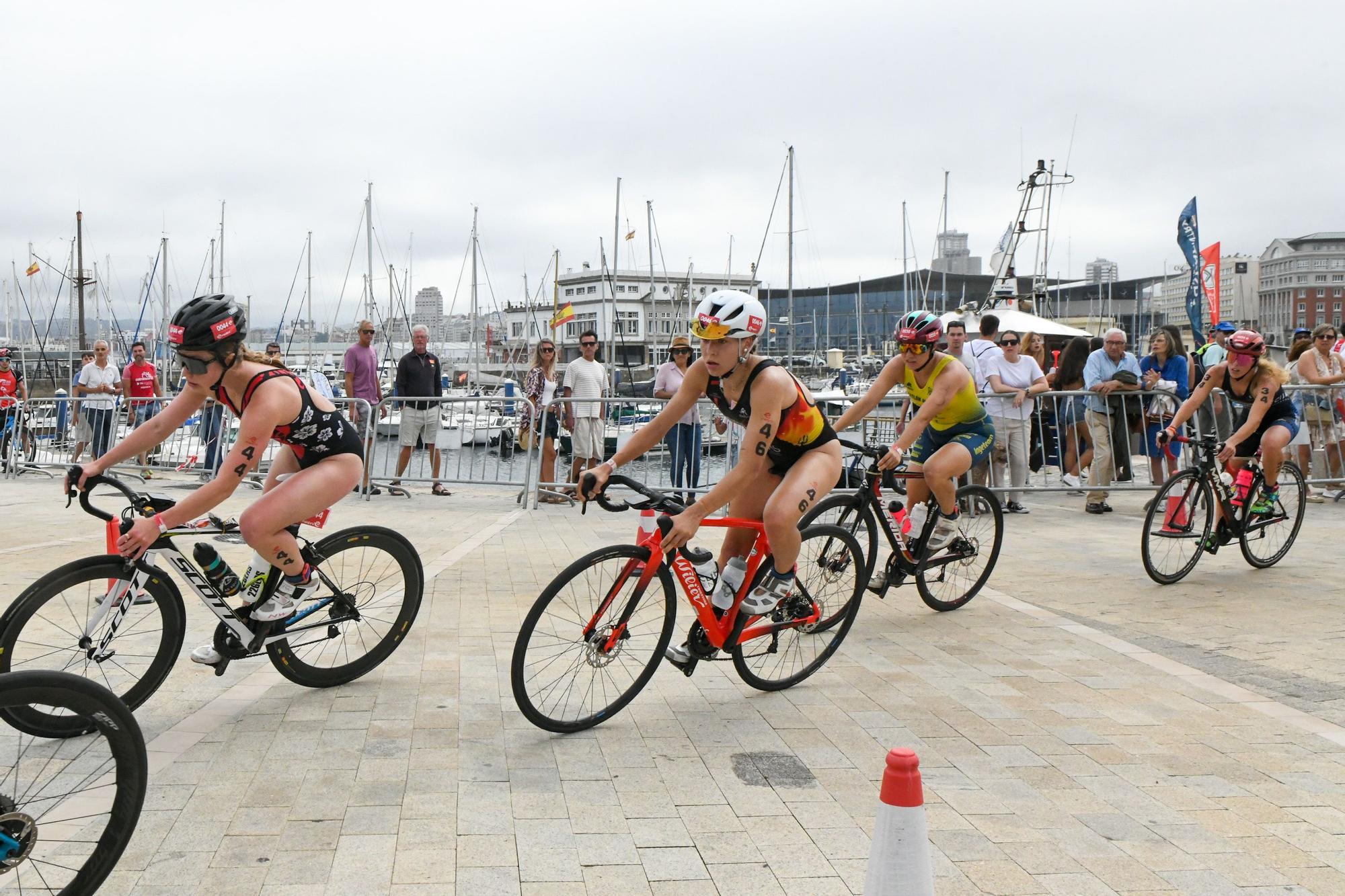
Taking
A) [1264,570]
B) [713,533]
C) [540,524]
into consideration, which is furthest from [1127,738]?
[540,524]

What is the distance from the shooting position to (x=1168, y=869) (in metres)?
3.52

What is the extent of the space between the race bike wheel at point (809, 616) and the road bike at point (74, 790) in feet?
9.42

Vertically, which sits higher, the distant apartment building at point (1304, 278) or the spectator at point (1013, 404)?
the distant apartment building at point (1304, 278)

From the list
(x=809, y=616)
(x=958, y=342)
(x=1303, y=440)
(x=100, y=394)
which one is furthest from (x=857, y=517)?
(x=100, y=394)

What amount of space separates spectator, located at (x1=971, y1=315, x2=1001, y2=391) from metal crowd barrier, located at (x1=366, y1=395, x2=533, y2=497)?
211 inches

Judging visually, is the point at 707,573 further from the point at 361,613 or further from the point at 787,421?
the point at 361,613

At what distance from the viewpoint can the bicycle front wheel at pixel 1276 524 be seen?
8.98 m

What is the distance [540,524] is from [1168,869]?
8.84 metres

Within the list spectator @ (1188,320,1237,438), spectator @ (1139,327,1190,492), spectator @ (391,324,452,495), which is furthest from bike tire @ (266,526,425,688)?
spectator @ (1188,320,1237,438)

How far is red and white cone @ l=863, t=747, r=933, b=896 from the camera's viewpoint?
2.62m

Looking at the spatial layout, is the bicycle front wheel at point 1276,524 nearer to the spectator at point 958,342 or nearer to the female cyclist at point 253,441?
the spectator at point 958,342

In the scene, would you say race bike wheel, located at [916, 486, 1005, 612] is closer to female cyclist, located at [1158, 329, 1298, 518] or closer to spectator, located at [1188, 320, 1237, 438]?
female cyclist, located at [1158, 329, 1298, 518]

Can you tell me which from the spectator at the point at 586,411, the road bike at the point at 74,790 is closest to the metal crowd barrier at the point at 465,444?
the spectator at the point at 586,411

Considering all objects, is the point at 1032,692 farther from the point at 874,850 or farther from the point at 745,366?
the point at 874,850
